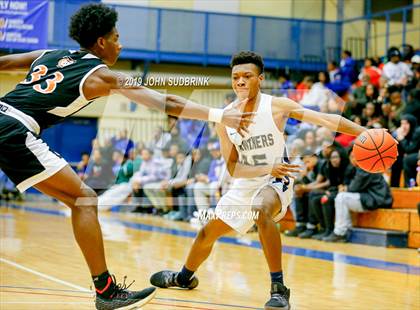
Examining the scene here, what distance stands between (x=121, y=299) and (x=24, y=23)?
1154 cm

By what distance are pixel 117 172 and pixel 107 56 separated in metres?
12.2

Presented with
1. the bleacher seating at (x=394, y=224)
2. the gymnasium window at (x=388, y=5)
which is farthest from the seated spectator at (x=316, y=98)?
the gymnasium window at (x=388, y=5)

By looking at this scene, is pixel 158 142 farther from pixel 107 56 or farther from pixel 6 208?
pixel 107 56

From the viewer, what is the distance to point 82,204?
16.2 feet

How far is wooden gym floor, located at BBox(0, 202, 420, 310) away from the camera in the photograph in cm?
625

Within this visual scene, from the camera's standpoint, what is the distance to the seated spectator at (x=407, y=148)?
12.9m

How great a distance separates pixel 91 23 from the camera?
505cm

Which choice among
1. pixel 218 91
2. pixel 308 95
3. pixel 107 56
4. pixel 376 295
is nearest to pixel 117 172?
pixel 218 91

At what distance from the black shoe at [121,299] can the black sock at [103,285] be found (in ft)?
0.09

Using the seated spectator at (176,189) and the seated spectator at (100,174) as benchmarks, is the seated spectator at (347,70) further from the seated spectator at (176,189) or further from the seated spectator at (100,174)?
the seated spectator at (100,174)

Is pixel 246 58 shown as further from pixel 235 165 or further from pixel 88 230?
pixel 88 230

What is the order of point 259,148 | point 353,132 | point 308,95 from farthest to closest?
point 308,95 → point 259,148 → point 353,132

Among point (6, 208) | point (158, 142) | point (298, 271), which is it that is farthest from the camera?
point (6, 208)

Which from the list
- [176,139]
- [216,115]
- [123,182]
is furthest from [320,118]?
[123,182]
